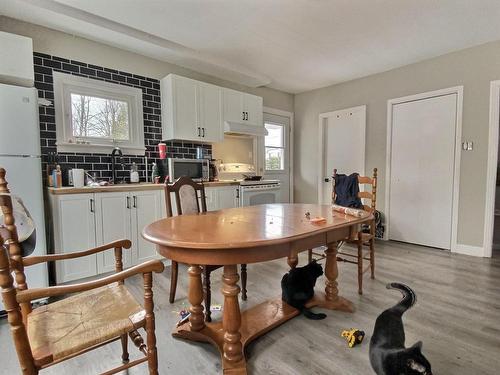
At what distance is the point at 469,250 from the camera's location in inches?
135

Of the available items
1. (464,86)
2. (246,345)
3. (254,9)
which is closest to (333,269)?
(246,345)

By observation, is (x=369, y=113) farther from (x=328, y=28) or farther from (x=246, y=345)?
(x=246, y=345)

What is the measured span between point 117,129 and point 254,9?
2041 mm

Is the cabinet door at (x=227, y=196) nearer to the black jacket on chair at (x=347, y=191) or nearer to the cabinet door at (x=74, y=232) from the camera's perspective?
the black jacket on chair at (x=347, y=191)

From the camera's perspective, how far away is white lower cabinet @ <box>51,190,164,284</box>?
2461 millimetres

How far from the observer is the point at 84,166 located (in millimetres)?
3016

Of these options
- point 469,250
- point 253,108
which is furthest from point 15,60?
point 469,250

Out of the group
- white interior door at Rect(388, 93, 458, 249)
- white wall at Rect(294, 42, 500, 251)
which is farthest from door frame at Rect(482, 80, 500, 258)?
white interior door at Rect(388, 93, 458, 249)

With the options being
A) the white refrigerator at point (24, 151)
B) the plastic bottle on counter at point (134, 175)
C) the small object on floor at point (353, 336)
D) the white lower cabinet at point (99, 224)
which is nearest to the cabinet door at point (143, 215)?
the white lower cabinet at point (99, 224)

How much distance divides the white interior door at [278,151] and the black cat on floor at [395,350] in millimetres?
3626

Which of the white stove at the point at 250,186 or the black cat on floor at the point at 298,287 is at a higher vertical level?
the white stove at the point at 250,186

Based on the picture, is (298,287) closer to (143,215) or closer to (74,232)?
(143,215)

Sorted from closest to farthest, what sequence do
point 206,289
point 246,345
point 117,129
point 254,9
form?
point 246,345 < point 206,289 < point 254,9 < point 117,129

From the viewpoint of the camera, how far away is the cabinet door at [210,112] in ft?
12.0
